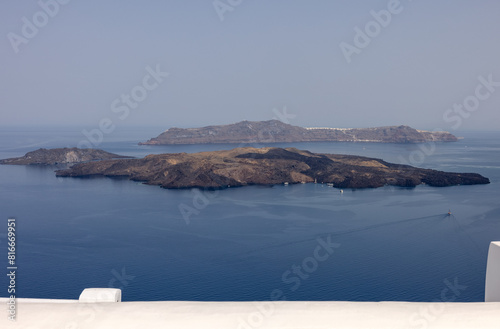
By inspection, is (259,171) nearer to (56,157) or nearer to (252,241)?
(252,241)

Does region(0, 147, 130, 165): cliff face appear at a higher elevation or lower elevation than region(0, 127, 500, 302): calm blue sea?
higher

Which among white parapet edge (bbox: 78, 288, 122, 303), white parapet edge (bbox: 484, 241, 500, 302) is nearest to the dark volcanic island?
white parapet edge (bbox: 78, 288, 122, 303)

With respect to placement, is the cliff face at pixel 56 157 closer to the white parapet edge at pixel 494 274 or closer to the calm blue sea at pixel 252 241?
the calm blue sea at pixel 252 241

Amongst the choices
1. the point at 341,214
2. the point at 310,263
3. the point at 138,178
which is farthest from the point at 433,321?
the point at 138,178

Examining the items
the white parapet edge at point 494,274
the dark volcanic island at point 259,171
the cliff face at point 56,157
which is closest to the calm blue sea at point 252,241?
the dark volcanic island at point 259,171

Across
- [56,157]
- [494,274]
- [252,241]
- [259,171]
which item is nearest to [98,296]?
[494,274]

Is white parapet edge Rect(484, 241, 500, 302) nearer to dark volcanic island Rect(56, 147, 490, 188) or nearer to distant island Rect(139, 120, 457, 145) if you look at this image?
dark volcanic island Rect(56, 147, 490, 188)

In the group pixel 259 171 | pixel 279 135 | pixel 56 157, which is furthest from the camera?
pixel 279 135
